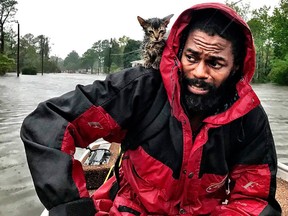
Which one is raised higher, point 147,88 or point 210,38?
point 210,38

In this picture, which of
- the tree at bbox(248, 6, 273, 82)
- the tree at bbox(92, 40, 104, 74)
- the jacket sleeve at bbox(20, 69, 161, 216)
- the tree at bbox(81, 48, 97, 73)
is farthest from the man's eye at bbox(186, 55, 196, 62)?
the tree at bbox(81, 48, 97, 73)

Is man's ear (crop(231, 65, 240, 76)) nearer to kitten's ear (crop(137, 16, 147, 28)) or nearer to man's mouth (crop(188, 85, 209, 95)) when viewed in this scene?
man's mouth (crop(188, 85, 209, 95))

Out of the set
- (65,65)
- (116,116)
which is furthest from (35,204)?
(65,65)

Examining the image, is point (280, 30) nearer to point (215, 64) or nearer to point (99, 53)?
point (215, 64)

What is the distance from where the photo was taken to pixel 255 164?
177 cm

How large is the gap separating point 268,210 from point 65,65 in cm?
11127

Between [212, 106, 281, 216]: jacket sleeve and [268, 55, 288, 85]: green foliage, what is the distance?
36.0 m

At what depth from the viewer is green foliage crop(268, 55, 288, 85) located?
114 feet

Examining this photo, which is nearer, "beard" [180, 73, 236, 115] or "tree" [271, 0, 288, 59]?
"beard" [180, 73, 236, 115]

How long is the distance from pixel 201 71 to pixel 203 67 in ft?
0.09

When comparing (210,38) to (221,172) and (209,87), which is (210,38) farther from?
(221,172)

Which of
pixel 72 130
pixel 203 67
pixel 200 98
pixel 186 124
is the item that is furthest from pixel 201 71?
pixel 72 130

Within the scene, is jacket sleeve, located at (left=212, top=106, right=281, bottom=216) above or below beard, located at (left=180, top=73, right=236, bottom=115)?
below

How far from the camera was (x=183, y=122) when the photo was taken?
1.64m
